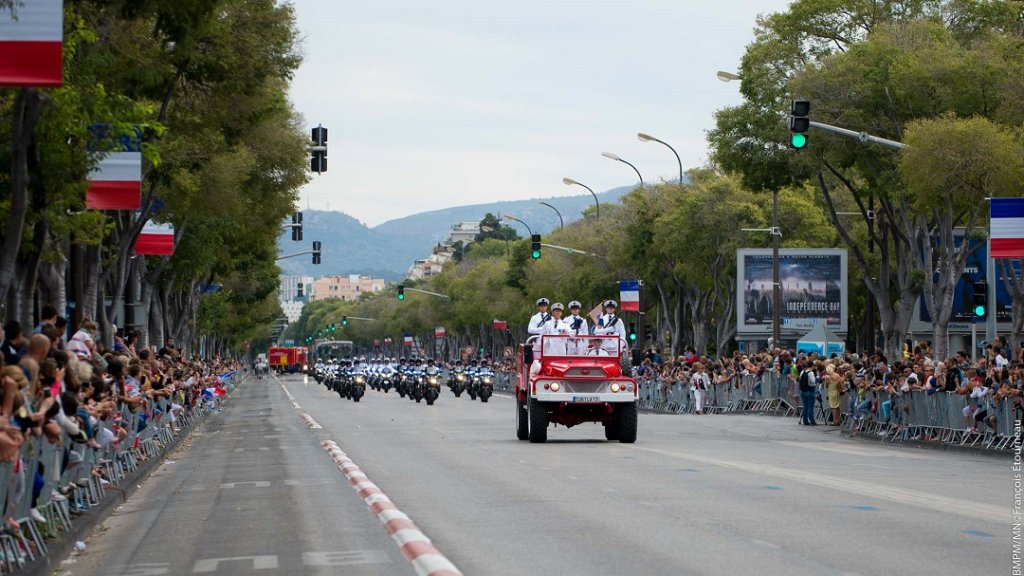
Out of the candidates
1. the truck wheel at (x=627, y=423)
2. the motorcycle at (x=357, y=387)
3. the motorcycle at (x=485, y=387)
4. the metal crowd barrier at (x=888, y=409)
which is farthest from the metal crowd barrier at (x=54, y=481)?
the motorcycle at (x=357, y=387)

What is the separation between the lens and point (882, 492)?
18.6m

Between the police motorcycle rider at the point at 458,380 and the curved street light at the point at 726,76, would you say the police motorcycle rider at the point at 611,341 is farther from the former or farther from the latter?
the police motorcycle rider at the point at 458,380

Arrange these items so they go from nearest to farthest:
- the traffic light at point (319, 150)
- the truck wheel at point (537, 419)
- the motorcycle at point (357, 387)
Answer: the truck wheel at point (537, 419) → the traffic light at point (319, 150) → the motorcycle at point (357, 387)

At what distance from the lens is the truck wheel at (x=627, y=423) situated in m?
30.6

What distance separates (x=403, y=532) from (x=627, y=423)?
16.3 m

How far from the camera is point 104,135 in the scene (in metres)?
23.1

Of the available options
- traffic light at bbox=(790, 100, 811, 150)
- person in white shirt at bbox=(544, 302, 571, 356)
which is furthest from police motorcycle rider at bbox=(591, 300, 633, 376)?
traffic light at bbox=(790, 100, 811, 150)

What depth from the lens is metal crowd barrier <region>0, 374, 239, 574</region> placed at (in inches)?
497

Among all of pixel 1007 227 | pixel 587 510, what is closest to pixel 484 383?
pixel 1007 227

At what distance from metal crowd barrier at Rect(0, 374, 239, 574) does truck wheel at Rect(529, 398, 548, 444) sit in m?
7.37

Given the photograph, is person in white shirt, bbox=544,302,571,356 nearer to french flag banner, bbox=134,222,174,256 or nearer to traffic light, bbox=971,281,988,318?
traffic light, bbox=971,281,988,318

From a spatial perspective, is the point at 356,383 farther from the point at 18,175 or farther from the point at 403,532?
the point at 403,532

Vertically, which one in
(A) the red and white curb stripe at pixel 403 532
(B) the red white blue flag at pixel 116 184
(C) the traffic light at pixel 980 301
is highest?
(B) the red white blue flag at pixel 116 184

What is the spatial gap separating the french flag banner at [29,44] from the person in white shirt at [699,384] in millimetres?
37649
